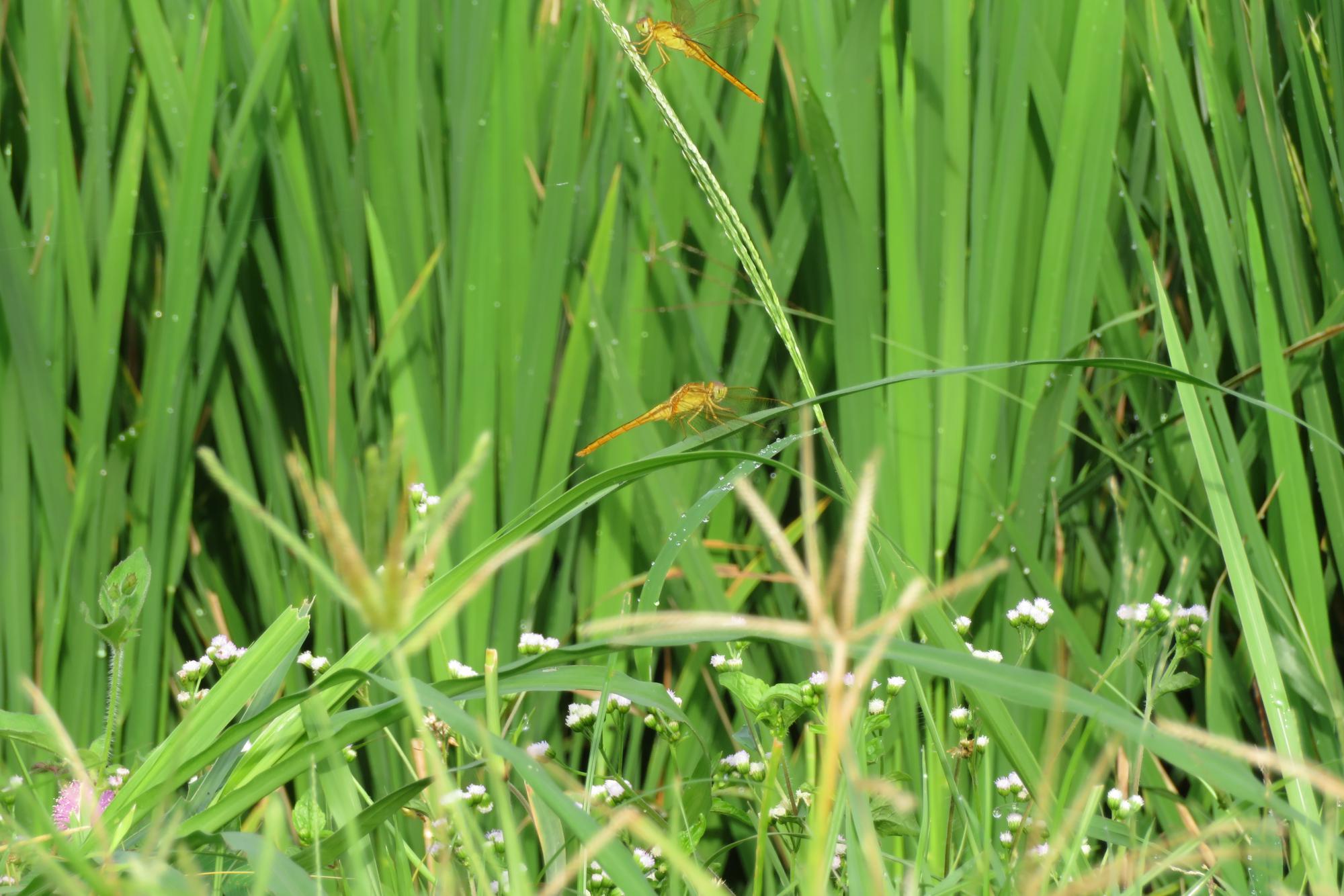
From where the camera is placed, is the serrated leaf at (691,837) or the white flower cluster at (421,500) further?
the white flower cluster at (421,500)

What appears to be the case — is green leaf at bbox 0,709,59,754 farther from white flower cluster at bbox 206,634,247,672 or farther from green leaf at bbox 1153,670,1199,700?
green leaf at bbox 1153,670,1199,700

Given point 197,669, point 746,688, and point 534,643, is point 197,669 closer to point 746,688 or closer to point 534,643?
point 534,643

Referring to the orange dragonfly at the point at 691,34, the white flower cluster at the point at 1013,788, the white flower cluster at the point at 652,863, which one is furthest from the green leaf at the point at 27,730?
the orange dragonfly at the point at 691,34

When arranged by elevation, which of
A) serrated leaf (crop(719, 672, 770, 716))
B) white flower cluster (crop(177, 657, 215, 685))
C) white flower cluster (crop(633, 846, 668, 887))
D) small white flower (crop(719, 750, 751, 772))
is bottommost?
white flower cluster (crop(633, 846, 668, 887))

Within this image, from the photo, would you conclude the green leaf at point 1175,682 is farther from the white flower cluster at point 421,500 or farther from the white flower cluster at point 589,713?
the white flower cluster at point 421,500

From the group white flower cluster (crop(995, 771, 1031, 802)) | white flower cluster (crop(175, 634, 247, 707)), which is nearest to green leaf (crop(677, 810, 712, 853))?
white flower cluster (crop(995, 771, 1031, 802))

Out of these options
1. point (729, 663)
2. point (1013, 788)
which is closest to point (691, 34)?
point (729, 663)
